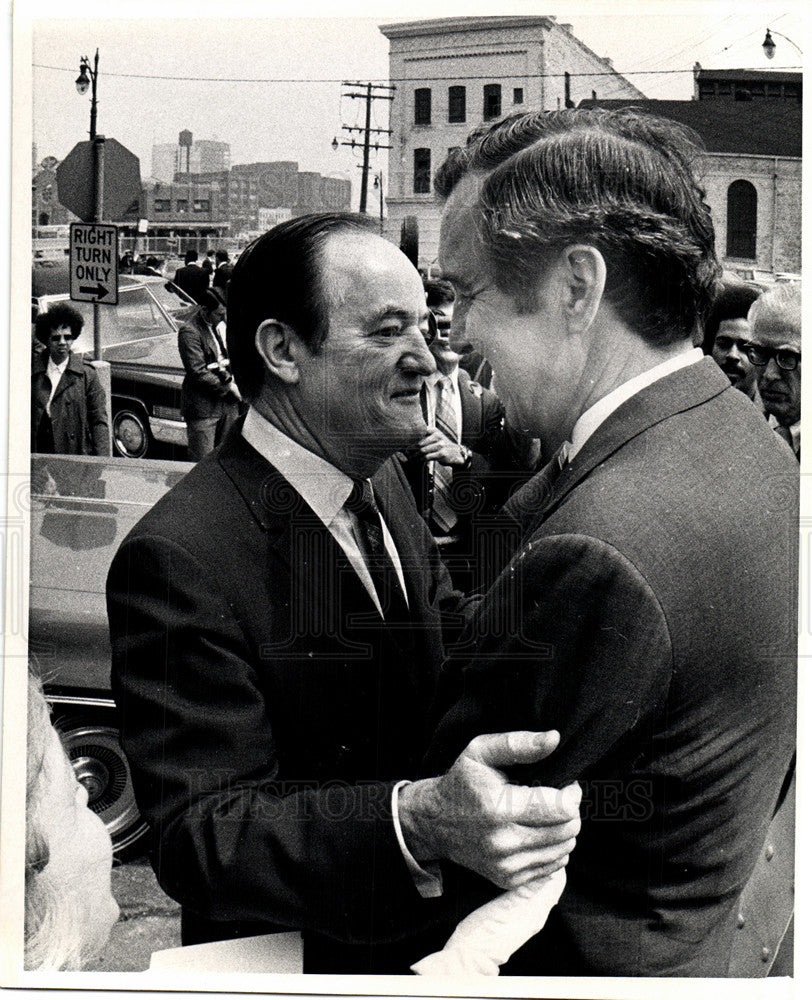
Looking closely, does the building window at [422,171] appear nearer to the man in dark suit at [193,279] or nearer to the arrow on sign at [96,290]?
the man in dark suit at [193,279]

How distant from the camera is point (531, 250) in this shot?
2.94 m

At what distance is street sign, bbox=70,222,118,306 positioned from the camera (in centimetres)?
329

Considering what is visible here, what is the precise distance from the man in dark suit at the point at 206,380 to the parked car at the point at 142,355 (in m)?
0.03

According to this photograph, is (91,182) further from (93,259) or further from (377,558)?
(377,558)

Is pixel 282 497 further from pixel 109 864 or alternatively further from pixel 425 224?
pixel 109 864

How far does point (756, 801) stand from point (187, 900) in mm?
1558

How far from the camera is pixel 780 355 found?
128 inches

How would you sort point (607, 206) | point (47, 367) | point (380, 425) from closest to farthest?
point (607, 206), point (380, 425), point (47, 367)

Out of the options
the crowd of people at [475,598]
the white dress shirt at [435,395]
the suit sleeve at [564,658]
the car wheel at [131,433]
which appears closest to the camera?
the suit sleeve at [564,658]

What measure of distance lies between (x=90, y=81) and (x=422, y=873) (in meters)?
2.40

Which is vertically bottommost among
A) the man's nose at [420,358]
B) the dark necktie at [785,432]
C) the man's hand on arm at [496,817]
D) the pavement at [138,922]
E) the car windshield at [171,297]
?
the pavement at [138,922]

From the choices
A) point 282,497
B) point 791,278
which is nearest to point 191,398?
point 282,497

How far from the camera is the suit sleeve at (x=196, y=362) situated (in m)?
3.13

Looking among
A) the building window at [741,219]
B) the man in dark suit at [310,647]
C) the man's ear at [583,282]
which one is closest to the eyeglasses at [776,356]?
the building window at [741,219]
